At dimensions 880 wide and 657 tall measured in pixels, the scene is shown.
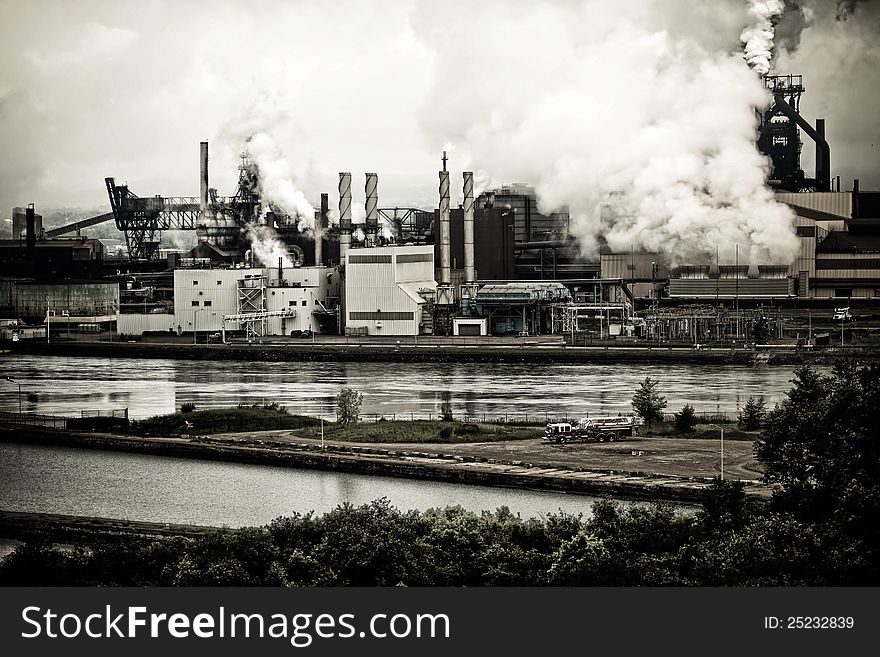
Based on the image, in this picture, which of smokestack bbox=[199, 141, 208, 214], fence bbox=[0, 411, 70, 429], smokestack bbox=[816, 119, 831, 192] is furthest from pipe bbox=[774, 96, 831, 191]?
fence bbox=[0, 411, 70, 429]

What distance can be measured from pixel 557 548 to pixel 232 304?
610 inches

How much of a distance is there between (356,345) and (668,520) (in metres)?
12.9

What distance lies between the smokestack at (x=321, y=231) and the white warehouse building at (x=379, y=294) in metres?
3.28

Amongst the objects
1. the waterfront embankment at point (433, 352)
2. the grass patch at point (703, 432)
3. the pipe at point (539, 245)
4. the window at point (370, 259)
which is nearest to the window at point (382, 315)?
the waterfront embankment at point (433, 352)

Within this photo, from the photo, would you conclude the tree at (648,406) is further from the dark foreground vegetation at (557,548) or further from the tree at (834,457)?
the dark foreground vegetation at (557,548)

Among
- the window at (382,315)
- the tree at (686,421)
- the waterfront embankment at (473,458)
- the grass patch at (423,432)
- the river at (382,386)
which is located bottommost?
the waterfront embankment at (473,458)

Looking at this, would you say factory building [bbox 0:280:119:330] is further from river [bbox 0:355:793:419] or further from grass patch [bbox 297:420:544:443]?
grass patch [bbox 297:420:544:443]

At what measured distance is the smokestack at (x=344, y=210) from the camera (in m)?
23.4

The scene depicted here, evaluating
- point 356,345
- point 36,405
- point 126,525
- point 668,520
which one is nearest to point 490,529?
point 668,520

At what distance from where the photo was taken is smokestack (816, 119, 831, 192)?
76.2ft

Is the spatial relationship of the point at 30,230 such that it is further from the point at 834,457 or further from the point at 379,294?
the point at 834,457

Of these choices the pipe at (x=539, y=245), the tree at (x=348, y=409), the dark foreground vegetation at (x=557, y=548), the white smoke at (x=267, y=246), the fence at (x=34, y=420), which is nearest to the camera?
the dark foreground vegetation at (x=557, y=548)

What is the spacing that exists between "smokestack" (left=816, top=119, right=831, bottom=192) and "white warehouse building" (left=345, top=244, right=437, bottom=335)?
24.8ft

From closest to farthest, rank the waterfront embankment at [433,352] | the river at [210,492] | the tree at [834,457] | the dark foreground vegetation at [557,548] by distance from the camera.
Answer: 1. the dark foreground vegetation at [557,548]
2. the tree at [834,457]
3. the river at [210,492]
4. the waterfront embankment at [433,352]
